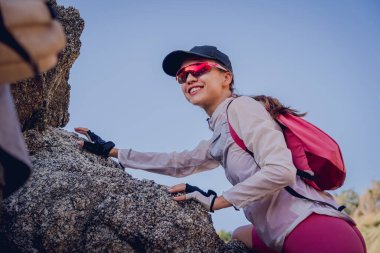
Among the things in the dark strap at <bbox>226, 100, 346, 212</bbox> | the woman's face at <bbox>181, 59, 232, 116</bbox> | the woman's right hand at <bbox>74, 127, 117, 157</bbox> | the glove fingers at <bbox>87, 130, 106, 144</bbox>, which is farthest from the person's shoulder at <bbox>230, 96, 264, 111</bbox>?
the glove fingers at <bbox>87, 130, 106, 144</bbox>

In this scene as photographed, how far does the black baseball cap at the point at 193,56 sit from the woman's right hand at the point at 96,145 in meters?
1.47

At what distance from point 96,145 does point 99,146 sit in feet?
0.18

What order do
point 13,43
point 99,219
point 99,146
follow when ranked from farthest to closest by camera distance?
→ point 99,146
point 99,219
point 13,43

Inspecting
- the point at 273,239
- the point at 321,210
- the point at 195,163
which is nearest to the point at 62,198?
the point at 195,163

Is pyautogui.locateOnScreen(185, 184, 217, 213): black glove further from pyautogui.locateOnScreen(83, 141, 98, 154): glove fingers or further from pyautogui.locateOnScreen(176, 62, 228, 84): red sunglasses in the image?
pyautogui.locateOnScreen(83, 141, 98, 154): glove fingers

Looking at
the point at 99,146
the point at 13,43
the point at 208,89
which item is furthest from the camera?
the point at 99,146

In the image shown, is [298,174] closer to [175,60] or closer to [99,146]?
[175,60]

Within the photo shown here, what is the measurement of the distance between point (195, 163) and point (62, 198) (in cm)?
192

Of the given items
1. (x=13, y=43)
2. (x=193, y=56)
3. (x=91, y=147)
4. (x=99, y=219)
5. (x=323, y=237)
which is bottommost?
(x=99, y=219)

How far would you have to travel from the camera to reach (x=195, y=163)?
639cm

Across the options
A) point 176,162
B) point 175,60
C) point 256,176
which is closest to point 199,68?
point 175,60

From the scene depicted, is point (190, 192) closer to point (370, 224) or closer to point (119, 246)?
point (119, 246)

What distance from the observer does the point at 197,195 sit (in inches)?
219

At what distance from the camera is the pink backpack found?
4.91 m
